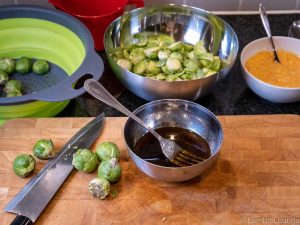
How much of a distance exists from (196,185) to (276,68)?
0.51 meters

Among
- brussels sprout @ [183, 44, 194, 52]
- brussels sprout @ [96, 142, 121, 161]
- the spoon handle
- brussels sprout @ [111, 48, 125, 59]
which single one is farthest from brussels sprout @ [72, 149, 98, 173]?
brussels sprout @ [183, 44, 194, 52]

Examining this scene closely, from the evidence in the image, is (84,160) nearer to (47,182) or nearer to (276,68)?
(47,182)

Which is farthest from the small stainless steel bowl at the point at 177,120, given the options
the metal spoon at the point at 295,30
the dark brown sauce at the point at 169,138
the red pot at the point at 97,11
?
the metal spoon at the point at 295,30

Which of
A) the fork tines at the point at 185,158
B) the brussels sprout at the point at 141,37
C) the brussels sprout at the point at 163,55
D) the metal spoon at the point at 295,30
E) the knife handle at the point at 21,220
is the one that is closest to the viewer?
the knife handle at the point at 21,220

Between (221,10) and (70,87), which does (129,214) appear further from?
(221,10)

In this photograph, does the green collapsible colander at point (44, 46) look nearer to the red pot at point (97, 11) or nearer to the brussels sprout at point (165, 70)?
the red pot at point (97, 11)

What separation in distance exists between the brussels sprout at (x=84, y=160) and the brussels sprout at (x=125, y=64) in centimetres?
30

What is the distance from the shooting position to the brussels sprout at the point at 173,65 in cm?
117

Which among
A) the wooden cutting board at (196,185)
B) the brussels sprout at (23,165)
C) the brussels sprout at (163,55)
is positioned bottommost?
the wooden cutting board at (196,185)

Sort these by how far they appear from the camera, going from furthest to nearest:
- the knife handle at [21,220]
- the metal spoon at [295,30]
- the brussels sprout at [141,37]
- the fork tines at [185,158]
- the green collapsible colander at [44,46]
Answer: the metal spoon at [295,30] → the brussels sprout at [141,37] → the green collapsible colander at [44,46] → the fork tines at [185,158] → the knife handle at [21,220]

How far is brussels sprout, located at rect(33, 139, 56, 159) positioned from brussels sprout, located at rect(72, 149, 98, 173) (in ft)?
0.22

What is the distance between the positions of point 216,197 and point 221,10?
2.83ft

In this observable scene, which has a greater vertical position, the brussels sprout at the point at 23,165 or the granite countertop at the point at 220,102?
the brussels sprout at the point at 23,165

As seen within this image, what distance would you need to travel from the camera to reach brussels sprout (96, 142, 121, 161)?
3.34ft
